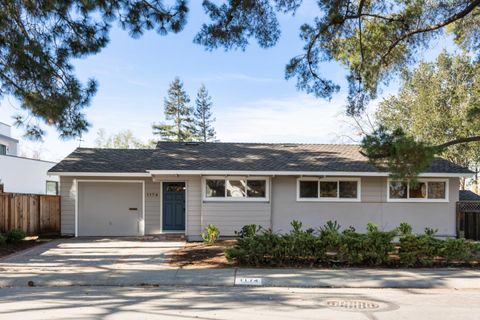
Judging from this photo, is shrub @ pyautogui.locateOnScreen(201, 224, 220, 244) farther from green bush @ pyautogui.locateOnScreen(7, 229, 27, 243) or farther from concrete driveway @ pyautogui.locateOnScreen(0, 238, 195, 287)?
green bush @ pyautogui.locateOnScreen(7, 229, 27, 243)

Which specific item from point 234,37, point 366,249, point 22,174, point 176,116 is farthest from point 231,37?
point 176,116

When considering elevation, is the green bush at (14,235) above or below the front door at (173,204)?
below

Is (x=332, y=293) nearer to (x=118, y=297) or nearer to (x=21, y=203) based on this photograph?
(x=118, y=297)

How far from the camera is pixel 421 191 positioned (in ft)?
53.1

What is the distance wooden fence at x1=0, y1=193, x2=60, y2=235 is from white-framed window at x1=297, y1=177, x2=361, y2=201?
10081 mm

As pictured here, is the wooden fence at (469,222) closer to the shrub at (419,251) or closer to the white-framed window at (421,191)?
the white-framed window at (421,191)

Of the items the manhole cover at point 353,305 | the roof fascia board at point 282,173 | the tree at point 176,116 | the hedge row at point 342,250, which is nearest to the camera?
the manhole cover at point 353,305

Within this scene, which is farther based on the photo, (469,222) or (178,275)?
(469,222)

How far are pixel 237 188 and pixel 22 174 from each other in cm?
1554

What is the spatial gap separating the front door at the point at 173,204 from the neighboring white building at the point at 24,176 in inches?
316

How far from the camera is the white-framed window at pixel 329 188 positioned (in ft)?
52.5

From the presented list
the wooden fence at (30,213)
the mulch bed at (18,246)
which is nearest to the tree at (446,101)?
the wooden fence at (30,213)

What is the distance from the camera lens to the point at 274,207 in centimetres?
1588

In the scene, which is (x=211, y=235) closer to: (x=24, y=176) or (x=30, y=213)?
(x=30, y=213)
